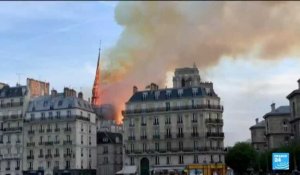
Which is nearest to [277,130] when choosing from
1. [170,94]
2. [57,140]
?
[170,94]

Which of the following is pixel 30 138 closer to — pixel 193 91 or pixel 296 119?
pixel 193 91

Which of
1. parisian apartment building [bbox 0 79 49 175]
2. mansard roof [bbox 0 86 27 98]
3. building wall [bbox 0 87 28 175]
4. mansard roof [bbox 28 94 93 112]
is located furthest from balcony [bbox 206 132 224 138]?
mansard roof [bbox 0 86 27 98]

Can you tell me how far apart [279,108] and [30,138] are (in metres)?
66.9

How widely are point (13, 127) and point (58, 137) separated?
9182mm

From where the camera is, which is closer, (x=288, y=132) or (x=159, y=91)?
(x=159, y=91)

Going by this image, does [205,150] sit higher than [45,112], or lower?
lower

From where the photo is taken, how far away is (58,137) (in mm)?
102188

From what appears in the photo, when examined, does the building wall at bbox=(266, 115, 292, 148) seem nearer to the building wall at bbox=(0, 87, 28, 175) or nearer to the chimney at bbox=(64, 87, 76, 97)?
the chimney at bbox=(64, 87, 76, 97)

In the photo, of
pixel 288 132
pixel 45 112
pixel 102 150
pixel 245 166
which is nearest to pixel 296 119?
pixel 245 166

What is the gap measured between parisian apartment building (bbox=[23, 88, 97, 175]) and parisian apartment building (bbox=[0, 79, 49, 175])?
3.31 ft

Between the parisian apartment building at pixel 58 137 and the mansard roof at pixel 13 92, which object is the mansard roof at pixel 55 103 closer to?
the parisian apartment building at pixel 58 137

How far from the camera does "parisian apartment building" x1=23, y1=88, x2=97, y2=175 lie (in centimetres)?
10112

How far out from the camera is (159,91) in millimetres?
102688

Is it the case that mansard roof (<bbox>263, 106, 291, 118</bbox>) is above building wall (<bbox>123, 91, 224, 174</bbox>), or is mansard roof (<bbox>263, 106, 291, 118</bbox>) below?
above
